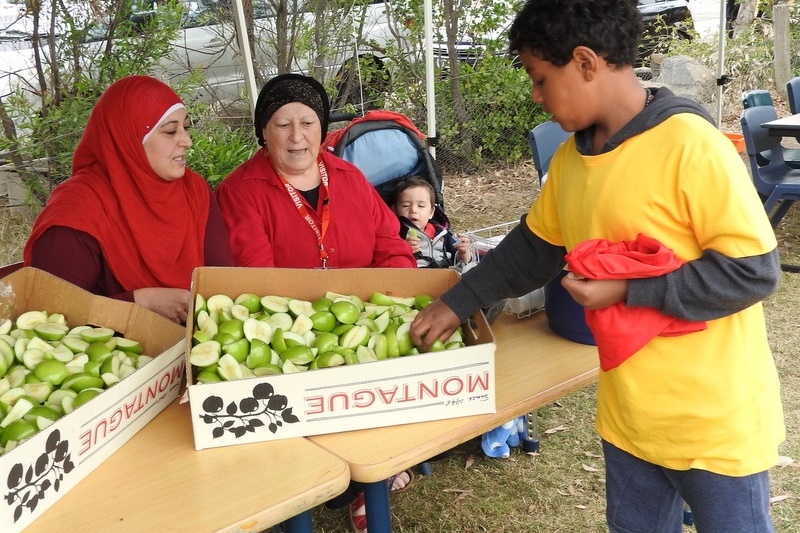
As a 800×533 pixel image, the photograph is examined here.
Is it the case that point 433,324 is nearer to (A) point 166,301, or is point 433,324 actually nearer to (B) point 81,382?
(B) point 81,382

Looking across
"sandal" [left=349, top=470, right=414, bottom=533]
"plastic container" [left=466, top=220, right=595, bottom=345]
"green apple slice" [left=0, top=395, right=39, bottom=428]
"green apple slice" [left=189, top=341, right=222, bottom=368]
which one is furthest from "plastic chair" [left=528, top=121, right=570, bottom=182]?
"green apple slice" [left=0, top=395, right=39, bottom=428]

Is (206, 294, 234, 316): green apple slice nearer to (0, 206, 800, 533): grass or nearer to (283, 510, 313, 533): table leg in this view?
(283, 510, 313, 533): table leg

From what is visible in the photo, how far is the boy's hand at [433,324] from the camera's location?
1900mm

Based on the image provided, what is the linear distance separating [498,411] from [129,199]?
1561 mm

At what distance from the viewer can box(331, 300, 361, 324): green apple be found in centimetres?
197

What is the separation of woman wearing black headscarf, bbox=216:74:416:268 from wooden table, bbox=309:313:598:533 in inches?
33.2

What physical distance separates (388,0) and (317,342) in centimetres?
677

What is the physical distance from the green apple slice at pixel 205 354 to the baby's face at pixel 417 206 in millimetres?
1925

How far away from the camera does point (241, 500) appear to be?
1531mm

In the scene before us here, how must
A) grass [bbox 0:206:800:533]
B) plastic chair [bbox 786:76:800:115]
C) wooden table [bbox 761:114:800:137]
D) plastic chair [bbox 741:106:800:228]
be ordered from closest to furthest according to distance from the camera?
grass [bbox 0:206:800:533] < wooden table [bbox 761:114:800:137] < plastic chair [bbox 741:106:800:228] < plastic chair [bbox 786:76:800:115]

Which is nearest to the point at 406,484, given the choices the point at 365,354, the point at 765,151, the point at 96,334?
the point at 365,354

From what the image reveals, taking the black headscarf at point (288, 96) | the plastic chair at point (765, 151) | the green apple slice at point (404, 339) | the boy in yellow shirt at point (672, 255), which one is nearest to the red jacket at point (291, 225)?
the black headscarf at point (288, 96)

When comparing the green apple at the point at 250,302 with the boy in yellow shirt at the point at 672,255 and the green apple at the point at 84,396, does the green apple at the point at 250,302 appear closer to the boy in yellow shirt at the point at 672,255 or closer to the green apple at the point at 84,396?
the green apple at the point at 84,396

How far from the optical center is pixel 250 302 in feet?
6.71
